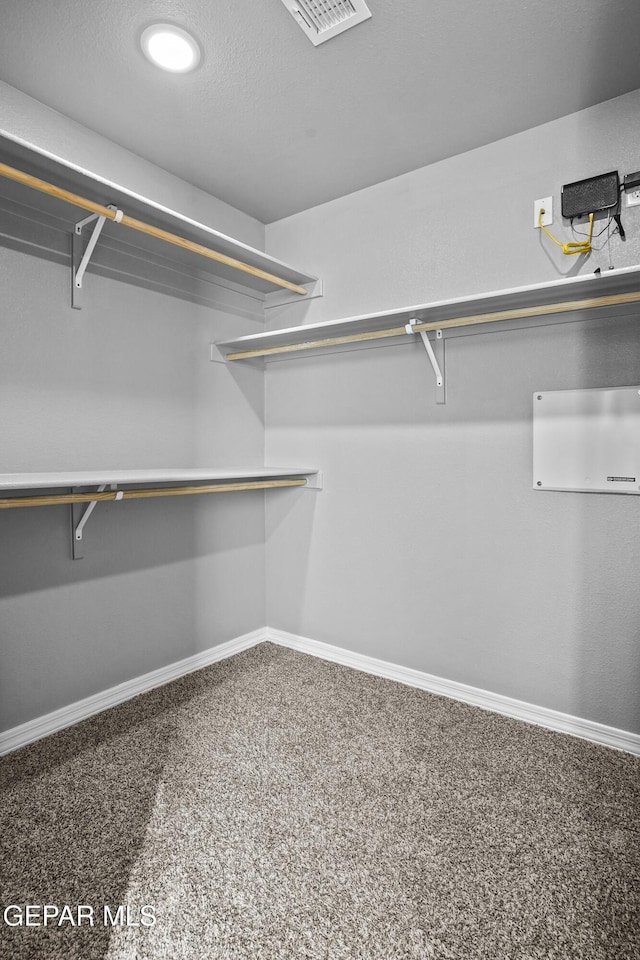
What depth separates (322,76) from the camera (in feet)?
5.53

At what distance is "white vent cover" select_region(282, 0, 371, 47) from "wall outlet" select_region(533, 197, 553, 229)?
0.88m

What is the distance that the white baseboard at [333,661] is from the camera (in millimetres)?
1856

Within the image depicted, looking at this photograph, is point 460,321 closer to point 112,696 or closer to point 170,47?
point 170,47

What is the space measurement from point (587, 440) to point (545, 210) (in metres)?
0.87

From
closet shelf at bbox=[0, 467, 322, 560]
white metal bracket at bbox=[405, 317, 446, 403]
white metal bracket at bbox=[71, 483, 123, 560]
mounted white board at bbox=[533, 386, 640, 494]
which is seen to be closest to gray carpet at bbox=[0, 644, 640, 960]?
white metal bracket at bbox=[71, 483, 123, 560]

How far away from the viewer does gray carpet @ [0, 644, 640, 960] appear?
113cm

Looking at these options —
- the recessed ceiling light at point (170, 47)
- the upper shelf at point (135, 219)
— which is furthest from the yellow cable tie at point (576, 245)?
the recessed ceiling light at point (170, 47)

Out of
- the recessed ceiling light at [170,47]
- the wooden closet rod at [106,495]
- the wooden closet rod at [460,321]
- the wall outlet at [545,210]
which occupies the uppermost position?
the recessed ceiling light at [170,47]

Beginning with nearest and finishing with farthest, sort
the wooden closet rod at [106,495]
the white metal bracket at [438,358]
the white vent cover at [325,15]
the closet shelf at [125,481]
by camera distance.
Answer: the white vent cover at [325,15] < the closet shelf at [125,481] < the wooden closet rod at [106,495] < the white metal bracket at [438,358]

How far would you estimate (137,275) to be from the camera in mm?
2178

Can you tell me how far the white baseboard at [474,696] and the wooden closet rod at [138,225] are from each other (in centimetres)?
180

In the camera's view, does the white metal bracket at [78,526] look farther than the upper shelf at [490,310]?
Yes

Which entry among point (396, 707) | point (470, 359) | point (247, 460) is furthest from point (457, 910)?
point (247, 460)

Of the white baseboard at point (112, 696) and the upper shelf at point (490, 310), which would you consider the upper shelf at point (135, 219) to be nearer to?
the upper shelf at point (490, 310)
